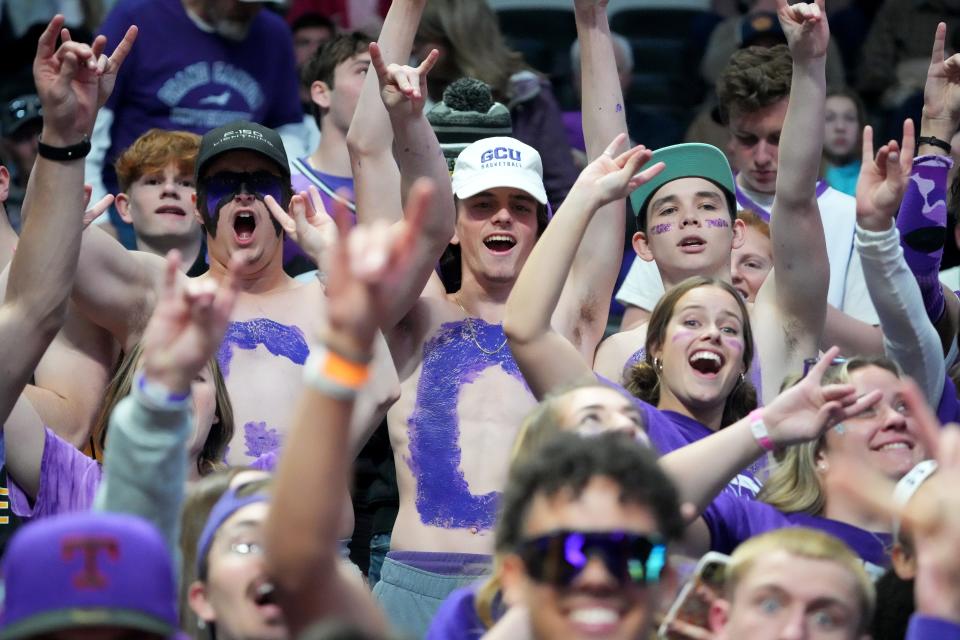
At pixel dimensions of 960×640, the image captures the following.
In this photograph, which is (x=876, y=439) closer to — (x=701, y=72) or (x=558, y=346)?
(x=558, y=346)

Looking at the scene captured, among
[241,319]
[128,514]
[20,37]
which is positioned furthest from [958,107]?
[20,37]

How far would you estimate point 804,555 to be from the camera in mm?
3299

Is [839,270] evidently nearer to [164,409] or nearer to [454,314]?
[454,314]

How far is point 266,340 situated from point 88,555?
241 centimetres

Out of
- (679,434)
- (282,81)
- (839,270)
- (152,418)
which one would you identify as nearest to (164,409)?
(152,418)

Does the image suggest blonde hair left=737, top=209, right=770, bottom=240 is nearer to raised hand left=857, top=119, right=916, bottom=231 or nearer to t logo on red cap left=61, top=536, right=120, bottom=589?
raised hand left=857, top=119, right=916, bottom=231

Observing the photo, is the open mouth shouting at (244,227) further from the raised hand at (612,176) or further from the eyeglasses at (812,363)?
the eyeglasses at (812,363)

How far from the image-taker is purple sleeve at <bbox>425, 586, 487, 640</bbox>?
3.36 m

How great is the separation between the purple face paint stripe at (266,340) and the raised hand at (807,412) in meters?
1.64

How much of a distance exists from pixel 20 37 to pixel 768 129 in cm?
378

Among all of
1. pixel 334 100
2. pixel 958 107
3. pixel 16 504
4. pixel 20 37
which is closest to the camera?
pixel 16 504

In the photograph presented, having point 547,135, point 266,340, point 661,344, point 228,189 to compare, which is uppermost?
point 547,135

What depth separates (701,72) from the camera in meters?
8.98

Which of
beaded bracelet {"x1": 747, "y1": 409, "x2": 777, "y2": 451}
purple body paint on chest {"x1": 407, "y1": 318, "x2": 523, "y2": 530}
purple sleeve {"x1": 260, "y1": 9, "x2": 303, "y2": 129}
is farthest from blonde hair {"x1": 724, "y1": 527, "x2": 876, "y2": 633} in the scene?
purple sleeve {"x1": 260, "y1": 9, "x2": 303, "y2": 129}
